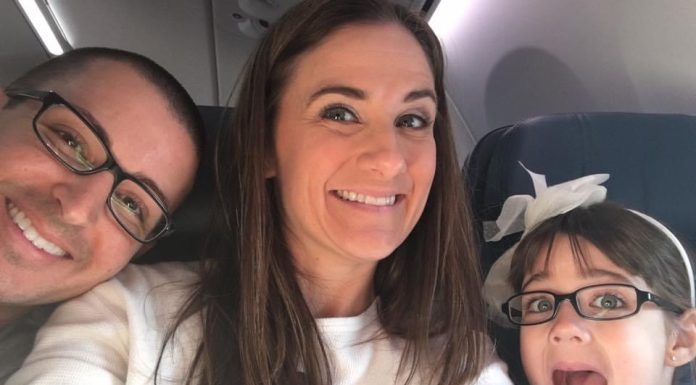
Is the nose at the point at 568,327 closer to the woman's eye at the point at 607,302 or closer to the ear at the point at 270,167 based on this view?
the woman's eye at the point at 607,302

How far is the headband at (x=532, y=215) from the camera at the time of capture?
Result: 1.52m

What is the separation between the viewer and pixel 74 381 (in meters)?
1.08

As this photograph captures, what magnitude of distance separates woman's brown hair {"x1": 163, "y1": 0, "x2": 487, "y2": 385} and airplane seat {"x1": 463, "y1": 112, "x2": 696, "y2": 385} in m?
0.23

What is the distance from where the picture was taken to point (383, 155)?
1265 millimetres

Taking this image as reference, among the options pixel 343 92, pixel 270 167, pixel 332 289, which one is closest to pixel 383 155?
pixel 343 92

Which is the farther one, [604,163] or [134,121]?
[604,163]

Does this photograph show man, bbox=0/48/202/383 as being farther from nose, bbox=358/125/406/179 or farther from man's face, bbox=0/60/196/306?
nose, bbox=358/125/406/179

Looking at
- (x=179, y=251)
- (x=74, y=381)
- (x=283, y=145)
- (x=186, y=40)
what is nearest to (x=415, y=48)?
(x=283, y=145)

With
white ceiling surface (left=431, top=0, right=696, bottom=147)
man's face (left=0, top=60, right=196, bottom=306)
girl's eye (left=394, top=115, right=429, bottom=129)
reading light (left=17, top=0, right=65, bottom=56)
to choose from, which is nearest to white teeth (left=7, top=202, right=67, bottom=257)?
man's face (left=0, top=60, right=196, bottom=306)

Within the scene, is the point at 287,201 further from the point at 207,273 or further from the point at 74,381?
the point at 74,381

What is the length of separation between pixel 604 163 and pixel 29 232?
1542 millimetres

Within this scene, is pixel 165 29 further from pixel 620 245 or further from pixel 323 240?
pixel 620 245

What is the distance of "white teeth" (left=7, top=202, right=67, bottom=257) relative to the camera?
118 cm

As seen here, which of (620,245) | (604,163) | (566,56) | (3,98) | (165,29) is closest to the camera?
(3,98)
